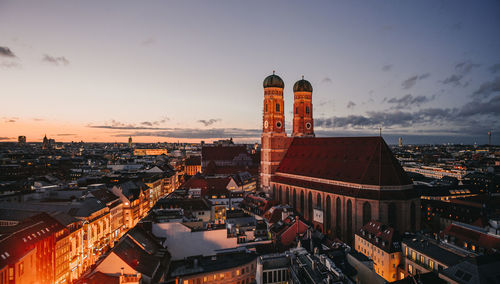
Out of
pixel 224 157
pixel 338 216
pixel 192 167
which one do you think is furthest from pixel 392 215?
pixel 192 167

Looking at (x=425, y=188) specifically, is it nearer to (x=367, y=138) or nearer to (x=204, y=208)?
(x=367, y=138)

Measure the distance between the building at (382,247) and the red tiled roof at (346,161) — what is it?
9891 mm

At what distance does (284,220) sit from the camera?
180ft

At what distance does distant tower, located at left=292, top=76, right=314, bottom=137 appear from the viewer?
91438 mm

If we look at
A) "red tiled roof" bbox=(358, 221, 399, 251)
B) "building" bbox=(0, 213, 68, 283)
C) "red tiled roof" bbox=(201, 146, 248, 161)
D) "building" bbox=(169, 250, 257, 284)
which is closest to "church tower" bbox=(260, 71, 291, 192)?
"red tiled roof" bbox=(358, 221, 399, 251)

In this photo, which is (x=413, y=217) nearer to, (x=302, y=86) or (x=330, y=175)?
(x=330, y=175)

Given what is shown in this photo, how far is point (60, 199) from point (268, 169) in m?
52.1

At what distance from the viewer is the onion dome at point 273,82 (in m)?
87.9

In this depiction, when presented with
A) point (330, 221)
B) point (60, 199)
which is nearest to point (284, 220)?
point (330, 221)

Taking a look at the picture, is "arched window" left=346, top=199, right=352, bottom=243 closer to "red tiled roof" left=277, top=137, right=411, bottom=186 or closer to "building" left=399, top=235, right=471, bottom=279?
"red tiled roof" left=277, top=137, right=411, bottom=186

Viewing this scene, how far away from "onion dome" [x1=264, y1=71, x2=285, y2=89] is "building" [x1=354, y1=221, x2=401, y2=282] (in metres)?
48.7

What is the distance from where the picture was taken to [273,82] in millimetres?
88000

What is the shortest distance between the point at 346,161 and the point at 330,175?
446 cm

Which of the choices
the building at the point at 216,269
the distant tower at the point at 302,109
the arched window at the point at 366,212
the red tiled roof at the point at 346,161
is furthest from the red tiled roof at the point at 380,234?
the distant tower at the point at 302,109
